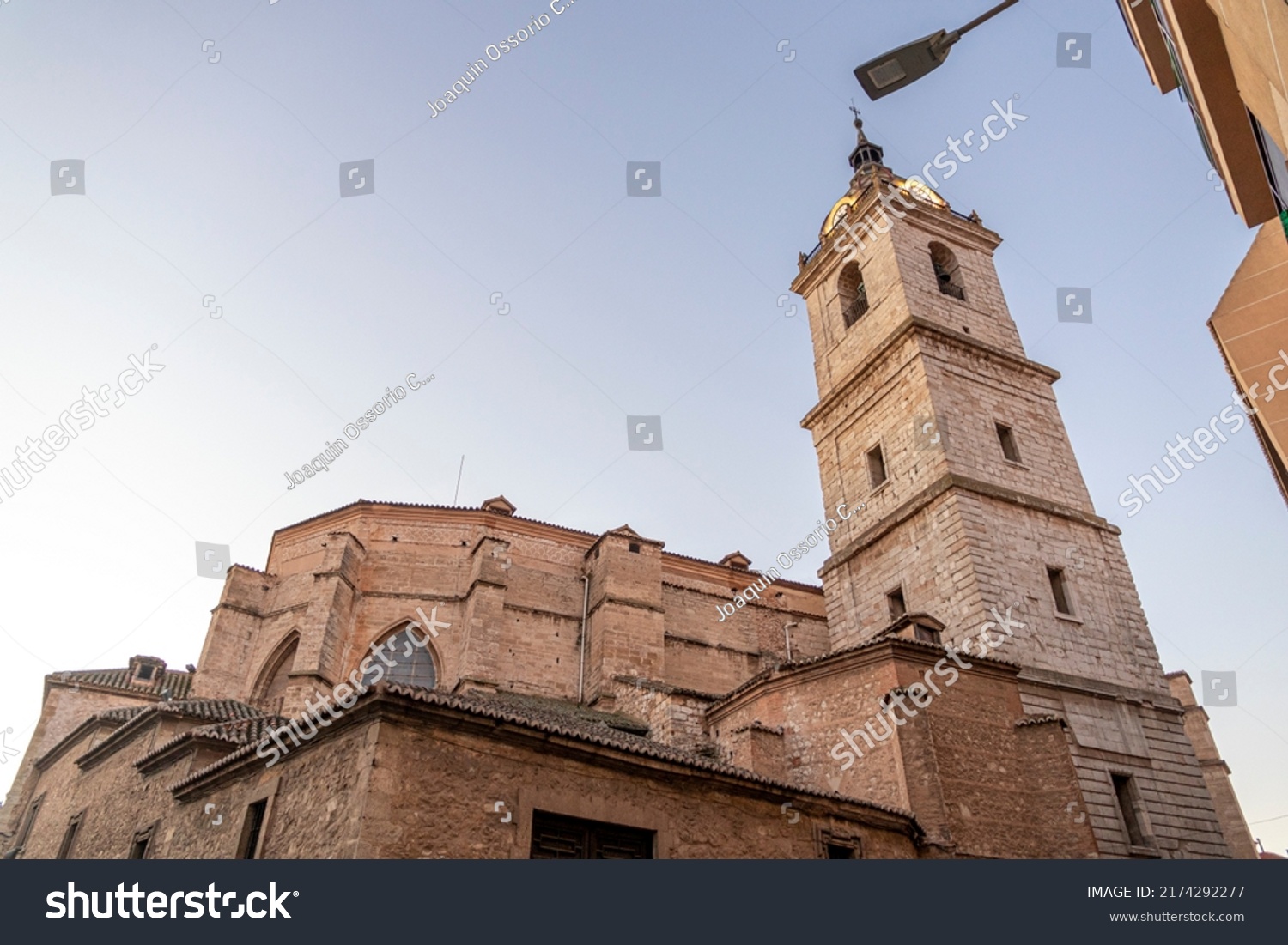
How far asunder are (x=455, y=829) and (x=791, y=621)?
17854 mm

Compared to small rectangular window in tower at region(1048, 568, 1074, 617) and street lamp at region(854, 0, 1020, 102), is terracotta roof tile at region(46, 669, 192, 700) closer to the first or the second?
small rectangular window in tower at region(1048, 568, 1074, 617)

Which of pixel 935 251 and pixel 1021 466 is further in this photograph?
pixel 935 251

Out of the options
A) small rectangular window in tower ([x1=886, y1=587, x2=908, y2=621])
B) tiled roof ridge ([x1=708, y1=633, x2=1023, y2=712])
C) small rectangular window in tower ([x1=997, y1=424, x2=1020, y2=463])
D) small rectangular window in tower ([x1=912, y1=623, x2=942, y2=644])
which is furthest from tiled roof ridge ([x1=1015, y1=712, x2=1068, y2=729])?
small rectangular window in tower ([x1=997, y1=424, x2=1020, y2=463])

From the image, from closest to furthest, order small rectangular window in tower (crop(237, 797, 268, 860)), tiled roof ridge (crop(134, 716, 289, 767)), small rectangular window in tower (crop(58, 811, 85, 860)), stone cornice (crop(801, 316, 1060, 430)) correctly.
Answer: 1. small rectangular window in tower (crop(237, 797, 268, 860))
2. tiled roof ridge (crop(134, 716, 289, 767))
3. small rectangular window in tower (crop(58, 811, 85, 860))
4. stone cornice (crop(801, 316, 1060, 430))

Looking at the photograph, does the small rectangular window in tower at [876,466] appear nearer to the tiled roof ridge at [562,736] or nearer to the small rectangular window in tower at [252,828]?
the tiled roof ridge at [562,736]

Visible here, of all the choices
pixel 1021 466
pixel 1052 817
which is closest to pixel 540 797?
pixel 1052 817

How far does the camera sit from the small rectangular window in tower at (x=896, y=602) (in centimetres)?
1727

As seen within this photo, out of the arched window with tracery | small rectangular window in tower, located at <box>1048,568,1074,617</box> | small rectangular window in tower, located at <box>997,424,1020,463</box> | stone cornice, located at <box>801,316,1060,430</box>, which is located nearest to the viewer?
small rectangular window in tower, located at <box>1048,568,1074,617</box>

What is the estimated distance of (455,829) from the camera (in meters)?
7.97

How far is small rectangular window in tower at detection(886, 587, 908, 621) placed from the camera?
17.3m

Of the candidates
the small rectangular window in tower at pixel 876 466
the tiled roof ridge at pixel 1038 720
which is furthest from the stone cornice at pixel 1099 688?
the small rectangular window in tower at pixel 876 466

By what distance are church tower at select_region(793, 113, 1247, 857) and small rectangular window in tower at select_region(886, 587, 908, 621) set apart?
5 centimetres

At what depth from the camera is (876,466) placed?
64.5ft
